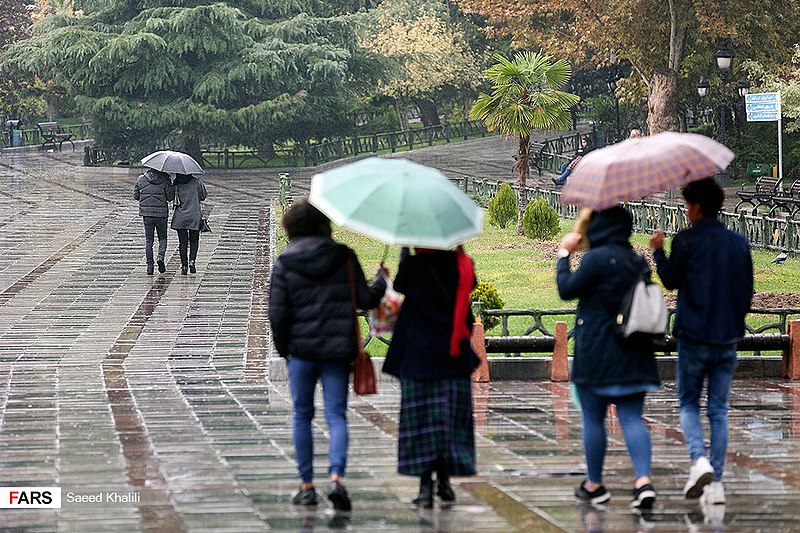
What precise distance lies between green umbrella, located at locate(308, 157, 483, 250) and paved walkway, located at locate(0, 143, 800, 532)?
1.36 m

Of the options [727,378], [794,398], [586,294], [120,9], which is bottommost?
[794,398]

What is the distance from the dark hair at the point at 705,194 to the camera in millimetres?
7336

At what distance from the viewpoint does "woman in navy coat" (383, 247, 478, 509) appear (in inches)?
273

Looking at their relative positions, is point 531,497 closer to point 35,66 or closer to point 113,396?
point 113,396

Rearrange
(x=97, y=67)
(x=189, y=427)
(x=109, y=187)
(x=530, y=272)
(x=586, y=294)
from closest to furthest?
1. (x=586, y=294)
2. (x=189, y=427)
3. (x=530, y=272)
4. (x=109, y=187)
5. (x=97, y=67)

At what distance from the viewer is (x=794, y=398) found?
1159 cm

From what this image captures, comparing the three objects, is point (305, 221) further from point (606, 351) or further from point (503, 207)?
point (503, 207)

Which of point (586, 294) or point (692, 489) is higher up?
point (586, 294)

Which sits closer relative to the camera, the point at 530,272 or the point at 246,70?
the point at 530,272

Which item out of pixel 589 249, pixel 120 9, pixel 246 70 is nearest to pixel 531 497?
pixel 589 249

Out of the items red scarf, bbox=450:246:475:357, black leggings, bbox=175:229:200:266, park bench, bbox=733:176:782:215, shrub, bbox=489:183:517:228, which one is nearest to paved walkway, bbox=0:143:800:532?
black leggings, bbox=175:229:200:266

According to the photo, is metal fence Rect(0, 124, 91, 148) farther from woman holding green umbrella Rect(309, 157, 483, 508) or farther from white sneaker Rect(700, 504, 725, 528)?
white sneaker Rect(700, 504, 725, 528)

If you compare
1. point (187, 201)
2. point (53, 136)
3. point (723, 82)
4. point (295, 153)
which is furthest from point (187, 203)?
point (53, 136)

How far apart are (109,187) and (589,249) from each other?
3136cm
